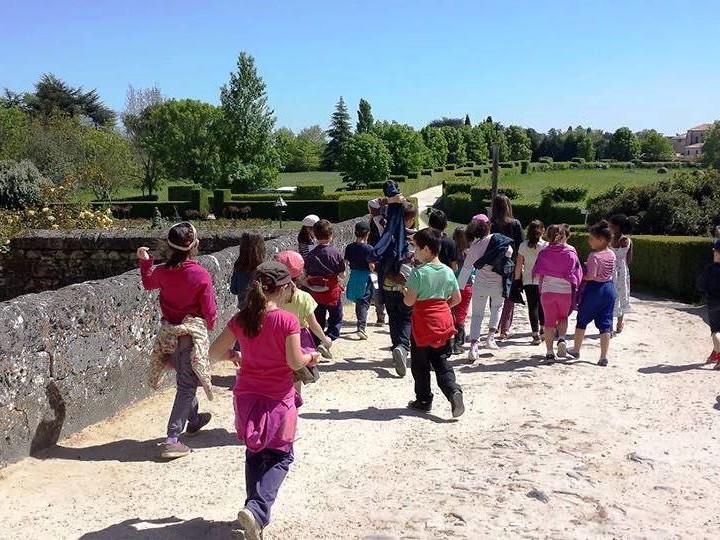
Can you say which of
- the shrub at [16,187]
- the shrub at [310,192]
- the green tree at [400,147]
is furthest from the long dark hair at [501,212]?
the green tree at [400,147]

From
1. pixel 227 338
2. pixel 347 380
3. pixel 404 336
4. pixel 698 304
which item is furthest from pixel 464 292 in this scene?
pixel 698 304

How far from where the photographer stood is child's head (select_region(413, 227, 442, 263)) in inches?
227

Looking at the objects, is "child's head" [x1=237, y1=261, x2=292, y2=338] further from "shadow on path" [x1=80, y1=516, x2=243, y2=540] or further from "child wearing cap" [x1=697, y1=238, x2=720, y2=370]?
"child wearing cap" [x1=697, y1=238, x2=720, y2=370]

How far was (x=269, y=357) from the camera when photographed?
3748 millimetres

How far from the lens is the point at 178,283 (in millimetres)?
4992

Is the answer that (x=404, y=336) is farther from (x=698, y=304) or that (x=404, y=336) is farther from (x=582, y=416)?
(x=698, y=304)

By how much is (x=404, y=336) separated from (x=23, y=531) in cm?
400

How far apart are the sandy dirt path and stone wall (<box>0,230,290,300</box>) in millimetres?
4851

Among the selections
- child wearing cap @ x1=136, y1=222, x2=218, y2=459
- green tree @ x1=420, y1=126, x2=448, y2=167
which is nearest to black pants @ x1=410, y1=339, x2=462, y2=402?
child wearing cap @ x1=136, y1=222, x2=218, y2=459

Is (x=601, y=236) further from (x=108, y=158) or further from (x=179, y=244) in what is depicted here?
(x=108, y=158)

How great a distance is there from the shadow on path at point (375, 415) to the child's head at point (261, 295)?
2.35 metres

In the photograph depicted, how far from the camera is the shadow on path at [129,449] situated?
497 centimetres

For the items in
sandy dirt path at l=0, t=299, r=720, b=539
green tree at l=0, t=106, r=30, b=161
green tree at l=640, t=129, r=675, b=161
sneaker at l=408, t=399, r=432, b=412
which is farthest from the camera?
green tree at l=640, t=129, r=675, b=161

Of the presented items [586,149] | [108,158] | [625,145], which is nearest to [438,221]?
[108,158]
